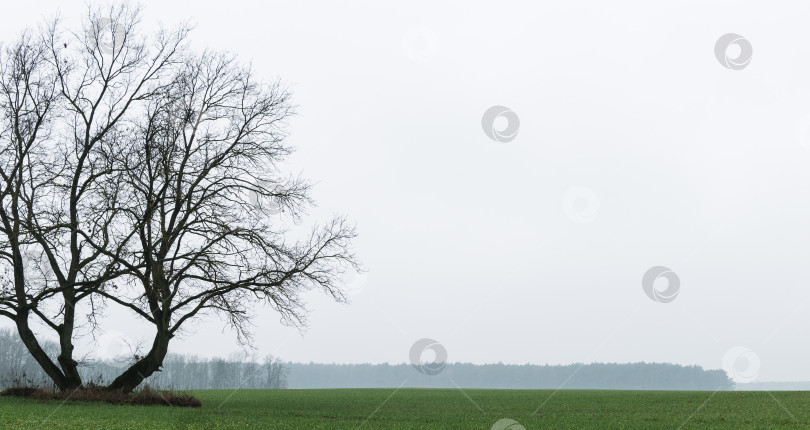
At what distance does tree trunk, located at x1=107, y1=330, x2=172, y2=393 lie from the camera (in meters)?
31.0

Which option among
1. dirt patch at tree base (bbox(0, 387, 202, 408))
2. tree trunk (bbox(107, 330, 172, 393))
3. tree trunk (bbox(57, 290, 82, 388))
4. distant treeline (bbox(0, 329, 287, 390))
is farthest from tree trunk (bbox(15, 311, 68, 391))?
distant treeline (bbox(0, 329, 287, 390))

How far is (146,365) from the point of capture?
31266 mm

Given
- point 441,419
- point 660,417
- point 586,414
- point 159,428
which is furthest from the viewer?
point 586,414

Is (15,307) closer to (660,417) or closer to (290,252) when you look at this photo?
(290,252)

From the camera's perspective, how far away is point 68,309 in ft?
103

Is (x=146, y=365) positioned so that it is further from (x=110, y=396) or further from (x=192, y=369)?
(x=192, y=369)

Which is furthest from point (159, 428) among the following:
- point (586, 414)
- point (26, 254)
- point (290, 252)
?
point (586, 414)

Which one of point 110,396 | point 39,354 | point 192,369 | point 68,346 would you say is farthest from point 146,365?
point 192,369

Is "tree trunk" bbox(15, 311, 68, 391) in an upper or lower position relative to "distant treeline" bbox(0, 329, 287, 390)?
upper

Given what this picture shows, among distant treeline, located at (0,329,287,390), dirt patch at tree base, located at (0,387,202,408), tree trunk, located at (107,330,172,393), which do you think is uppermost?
tree trunk, located at (107,330,172,393)

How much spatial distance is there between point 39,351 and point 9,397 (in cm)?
231

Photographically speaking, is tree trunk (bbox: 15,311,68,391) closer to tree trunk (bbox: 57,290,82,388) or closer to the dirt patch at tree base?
tree trunk (bbox: 57,290,82,388)

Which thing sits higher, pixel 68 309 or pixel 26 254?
pixel 26 254

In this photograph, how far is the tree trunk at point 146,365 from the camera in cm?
3103
